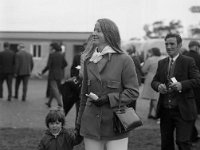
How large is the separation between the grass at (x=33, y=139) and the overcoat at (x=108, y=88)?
380 centimetres

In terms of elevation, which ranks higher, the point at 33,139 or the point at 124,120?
the point at 124,120

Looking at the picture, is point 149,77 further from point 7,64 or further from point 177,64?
point 7,64

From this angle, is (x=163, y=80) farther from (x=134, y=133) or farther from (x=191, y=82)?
(x=134, y=133)

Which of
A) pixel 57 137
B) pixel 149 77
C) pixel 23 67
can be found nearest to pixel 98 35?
pixel 57 137

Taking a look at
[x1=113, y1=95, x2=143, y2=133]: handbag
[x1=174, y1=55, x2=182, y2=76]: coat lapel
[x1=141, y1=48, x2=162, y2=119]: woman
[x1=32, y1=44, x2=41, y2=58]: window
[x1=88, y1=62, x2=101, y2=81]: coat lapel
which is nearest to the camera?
[x1=113, y1=95, x2=143, y2=133]: handbag

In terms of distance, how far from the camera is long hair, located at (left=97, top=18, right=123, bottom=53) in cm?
434

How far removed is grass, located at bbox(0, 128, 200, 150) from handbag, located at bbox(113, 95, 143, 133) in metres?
3.88

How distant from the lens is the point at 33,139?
8.75 m

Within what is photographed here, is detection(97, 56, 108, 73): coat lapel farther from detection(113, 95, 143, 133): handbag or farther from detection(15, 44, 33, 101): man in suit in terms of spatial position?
detection(15, 44, 33, 101): man in suit

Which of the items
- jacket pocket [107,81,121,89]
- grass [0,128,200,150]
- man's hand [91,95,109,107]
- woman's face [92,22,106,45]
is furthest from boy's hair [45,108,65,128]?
grass [0,128,200,150]

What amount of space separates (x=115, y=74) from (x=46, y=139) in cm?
100

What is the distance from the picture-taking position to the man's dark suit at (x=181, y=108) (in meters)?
5.93

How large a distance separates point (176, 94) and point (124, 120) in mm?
1904

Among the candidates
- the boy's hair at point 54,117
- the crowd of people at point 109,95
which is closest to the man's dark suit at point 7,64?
the crowd of people at point 109,95
